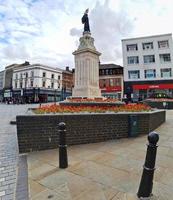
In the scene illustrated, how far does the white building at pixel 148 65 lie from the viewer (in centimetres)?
3778

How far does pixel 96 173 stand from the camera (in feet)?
12.7

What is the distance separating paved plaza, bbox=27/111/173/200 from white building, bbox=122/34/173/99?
34537mm

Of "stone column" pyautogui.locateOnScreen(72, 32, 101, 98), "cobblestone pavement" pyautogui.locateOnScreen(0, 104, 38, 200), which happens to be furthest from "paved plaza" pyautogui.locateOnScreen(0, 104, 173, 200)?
"stone column" pyautogui.locateOnScreen(72, 32, 101, 98)

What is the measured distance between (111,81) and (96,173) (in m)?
44.8

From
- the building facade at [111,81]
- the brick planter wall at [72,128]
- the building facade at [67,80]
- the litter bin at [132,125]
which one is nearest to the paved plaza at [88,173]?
the brick planter wall at [72,128]

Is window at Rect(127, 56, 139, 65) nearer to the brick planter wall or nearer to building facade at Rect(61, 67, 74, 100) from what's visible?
building facade at Rect(61, 67, 74, 100)

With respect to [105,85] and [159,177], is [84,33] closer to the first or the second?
[159,177]

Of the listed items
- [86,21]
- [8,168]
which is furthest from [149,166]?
[86,21]

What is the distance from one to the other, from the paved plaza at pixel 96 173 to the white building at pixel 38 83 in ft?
155

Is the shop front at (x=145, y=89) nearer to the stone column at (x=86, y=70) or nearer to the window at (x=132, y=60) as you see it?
the window at (x=132, y=60)

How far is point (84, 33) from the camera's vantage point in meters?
17.0

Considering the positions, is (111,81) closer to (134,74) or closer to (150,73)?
(134,74)

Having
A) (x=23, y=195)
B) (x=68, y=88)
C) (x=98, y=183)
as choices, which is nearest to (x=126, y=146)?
(x=98, y=183)

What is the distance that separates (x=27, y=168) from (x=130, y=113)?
4283 millimetres
